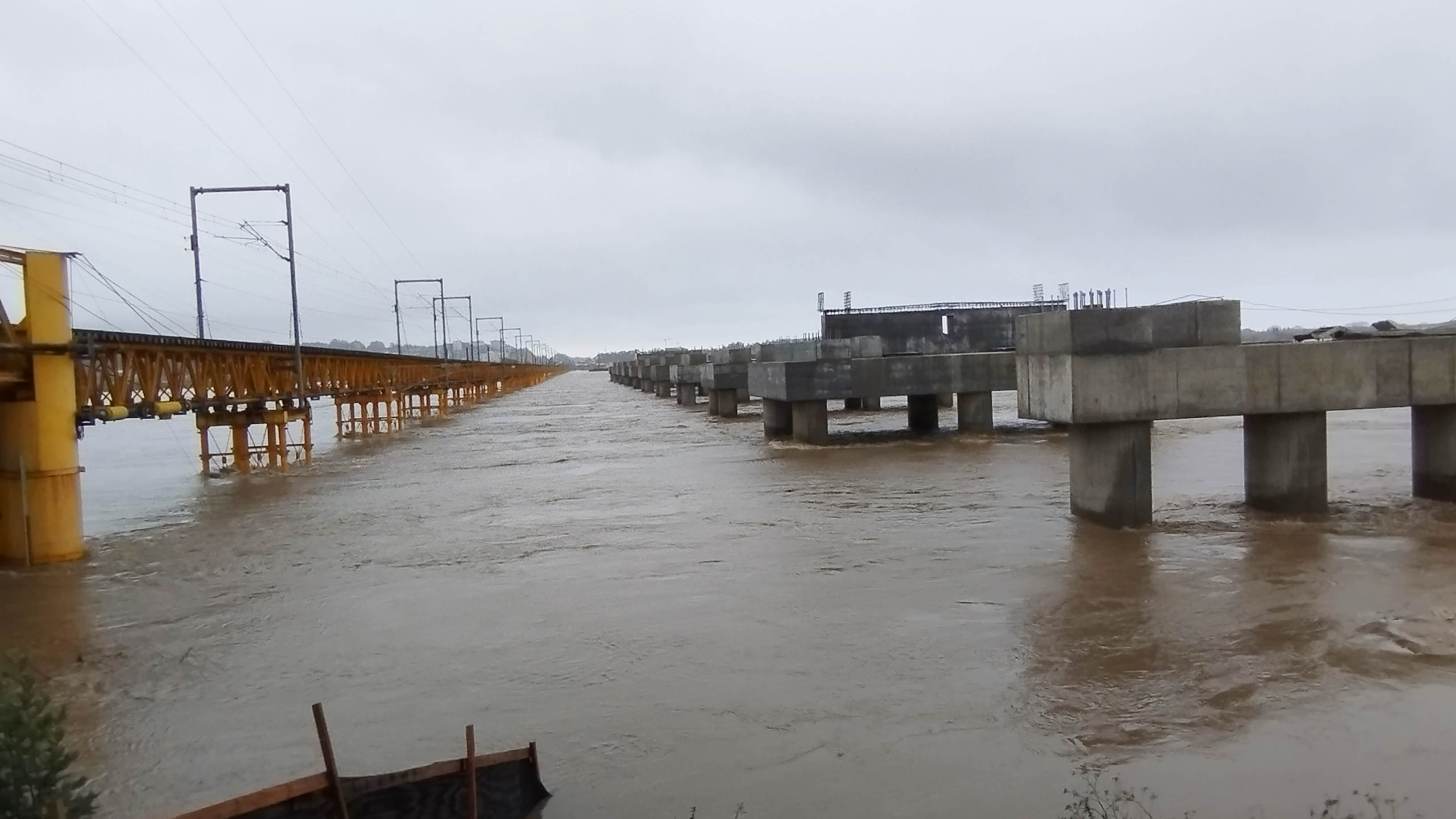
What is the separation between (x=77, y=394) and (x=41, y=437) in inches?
83.9

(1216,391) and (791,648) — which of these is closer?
(791,648)

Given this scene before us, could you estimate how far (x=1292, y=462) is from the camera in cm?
1511

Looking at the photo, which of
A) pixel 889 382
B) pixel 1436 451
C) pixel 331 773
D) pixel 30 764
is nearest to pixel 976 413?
pixel 889 382

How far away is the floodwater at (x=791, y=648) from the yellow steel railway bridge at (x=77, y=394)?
1.03m

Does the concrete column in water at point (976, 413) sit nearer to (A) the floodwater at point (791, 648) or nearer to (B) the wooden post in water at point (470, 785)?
(A) the floodwater at point (791, 648)

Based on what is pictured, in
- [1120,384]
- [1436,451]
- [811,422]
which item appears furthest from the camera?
[811,422]

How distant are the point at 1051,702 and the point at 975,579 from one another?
4096mm

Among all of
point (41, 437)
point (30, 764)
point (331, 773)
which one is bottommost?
point (331, 773)

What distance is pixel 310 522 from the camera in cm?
1928

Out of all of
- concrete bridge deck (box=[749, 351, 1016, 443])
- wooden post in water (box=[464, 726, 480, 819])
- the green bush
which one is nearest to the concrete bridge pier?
concrete bridge deck (box=[749, 351, 1016, 443])

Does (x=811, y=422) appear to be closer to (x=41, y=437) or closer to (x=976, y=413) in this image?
(x=976, y=413)

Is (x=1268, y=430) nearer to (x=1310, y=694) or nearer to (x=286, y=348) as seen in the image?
(x=1310, y=694)

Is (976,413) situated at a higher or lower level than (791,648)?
higher

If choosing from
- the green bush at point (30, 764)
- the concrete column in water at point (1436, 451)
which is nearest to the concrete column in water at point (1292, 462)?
the concrete column in water at point (1436, 451)
